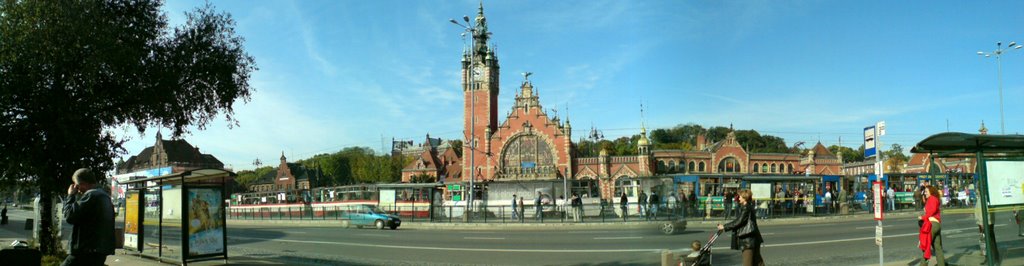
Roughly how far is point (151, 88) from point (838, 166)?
10761cm

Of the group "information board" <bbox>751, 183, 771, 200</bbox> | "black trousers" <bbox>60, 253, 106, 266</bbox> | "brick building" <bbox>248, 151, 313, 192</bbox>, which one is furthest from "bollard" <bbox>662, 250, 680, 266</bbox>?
"brick building" <bbox>248, 151, 313, 192</bbox>

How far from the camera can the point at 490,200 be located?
1719 inches

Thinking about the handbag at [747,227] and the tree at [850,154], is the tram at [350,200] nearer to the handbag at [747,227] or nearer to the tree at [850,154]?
the handbag at [747,227]

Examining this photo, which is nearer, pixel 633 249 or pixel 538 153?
pixel 633 249

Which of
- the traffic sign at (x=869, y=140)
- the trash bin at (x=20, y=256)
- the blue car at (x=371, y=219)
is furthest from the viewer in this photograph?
the blue car at (x=371, y=219)

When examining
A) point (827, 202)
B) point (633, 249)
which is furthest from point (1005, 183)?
point (827, 202)

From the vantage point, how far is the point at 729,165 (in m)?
96.4

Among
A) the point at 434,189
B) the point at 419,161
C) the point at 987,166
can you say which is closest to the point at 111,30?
the point at 987,166

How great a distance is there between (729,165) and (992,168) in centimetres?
8980

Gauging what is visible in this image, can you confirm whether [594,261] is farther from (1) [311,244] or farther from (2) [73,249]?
(1) [311,244]

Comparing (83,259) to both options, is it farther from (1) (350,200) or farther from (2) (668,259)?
(1) (350,200)

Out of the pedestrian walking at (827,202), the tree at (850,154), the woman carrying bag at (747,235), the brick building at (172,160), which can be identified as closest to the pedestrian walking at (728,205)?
the pedestrian walking at (827,202)

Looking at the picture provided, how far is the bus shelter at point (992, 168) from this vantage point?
9742 millimetres

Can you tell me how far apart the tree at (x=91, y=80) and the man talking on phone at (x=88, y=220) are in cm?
580
